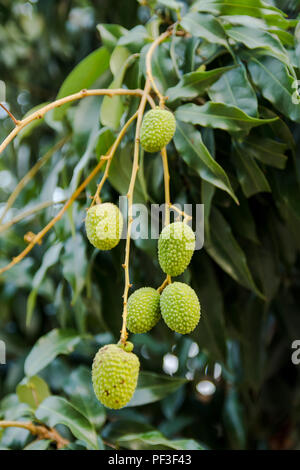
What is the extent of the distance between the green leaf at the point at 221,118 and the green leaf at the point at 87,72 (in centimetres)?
19

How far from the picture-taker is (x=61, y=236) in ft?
2.22

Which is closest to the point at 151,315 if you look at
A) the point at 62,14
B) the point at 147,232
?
the point at 147,232

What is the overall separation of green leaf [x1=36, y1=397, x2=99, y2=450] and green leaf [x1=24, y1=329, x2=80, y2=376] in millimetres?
63

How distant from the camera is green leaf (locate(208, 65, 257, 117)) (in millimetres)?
531

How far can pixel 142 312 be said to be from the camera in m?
0.42

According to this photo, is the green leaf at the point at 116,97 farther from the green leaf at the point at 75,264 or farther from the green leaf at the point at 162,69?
the green leaf at the point at 75,264

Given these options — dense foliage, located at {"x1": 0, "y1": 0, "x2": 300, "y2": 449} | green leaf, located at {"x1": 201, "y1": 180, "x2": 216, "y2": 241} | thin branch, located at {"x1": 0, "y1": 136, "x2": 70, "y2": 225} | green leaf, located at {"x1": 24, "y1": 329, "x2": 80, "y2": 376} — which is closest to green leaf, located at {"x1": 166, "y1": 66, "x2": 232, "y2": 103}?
dense foliage, located at {"x1": 0, "y1": 0, "x2": 300, "y2": 449}

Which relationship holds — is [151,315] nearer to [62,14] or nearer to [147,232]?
[147,232]

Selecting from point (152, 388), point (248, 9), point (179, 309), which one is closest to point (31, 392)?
point (152, 388)

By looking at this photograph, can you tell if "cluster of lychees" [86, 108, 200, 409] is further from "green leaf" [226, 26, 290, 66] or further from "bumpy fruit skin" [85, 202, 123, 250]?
"green leaf" [226, 26, 290, 66]

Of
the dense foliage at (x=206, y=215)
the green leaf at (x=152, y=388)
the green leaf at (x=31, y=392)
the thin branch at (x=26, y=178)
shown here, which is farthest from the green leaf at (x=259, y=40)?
the green leaf at (x=31, y=392)

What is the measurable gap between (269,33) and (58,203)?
0.35 meters

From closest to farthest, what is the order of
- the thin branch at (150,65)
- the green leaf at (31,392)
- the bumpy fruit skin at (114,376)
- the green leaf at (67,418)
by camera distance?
the bumpy fruit skin at (114,376)
the thin branch at (150,65)
the green leaf at (67,418)
the green leaf at (31,392)

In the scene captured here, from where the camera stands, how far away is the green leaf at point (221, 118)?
498 mm
